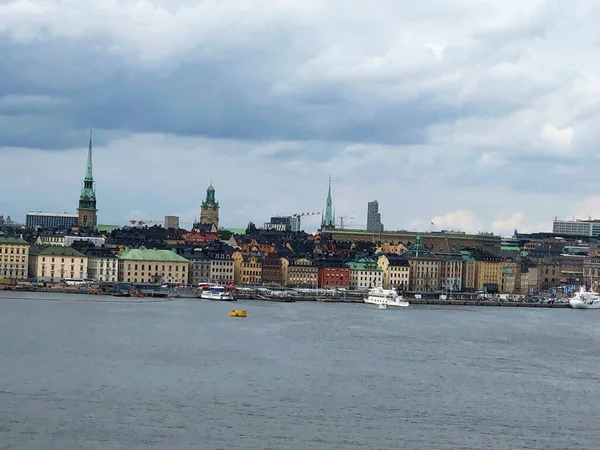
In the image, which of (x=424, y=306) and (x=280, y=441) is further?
(x=424, y=306)

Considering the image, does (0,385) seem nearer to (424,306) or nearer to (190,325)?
(190,325)

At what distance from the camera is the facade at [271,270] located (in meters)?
96.6

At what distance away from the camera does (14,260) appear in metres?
89.2

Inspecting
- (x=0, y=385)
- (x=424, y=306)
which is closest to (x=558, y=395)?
(x=0, y=385)

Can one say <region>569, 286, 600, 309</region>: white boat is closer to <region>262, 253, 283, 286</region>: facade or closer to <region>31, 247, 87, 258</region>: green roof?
<region>262, 253, 283, 286</region>: facade

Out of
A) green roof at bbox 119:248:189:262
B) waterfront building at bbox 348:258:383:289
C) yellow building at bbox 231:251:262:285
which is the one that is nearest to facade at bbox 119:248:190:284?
green roof at bbox 119:248:189:262

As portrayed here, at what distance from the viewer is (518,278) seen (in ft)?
360

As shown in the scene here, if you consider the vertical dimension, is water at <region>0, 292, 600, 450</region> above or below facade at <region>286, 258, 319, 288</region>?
below

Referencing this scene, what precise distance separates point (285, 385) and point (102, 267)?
57.5 meters

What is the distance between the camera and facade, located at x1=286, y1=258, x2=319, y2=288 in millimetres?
96375

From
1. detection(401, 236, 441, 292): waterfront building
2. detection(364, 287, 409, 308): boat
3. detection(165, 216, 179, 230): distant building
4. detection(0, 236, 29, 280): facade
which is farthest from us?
detection(165, 216, 179, 230): distant building

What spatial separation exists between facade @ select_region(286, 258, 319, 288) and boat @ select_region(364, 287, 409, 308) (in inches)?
549

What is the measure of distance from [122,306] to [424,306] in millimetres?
22048

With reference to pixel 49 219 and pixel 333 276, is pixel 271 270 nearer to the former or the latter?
pixel 333 276
